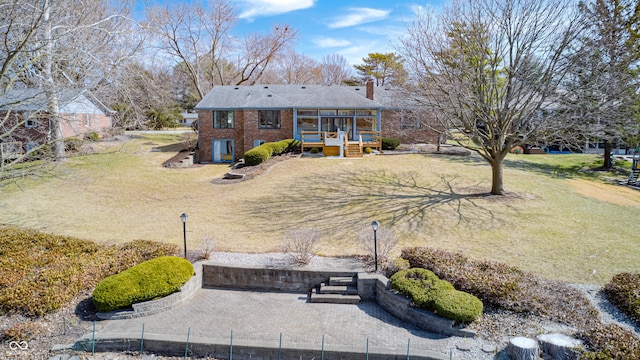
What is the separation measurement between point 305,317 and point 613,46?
1681 centimetres

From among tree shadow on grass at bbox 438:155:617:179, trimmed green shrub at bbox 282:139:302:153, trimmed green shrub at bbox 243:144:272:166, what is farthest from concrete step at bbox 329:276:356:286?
trimmed green shrub at bbox 282:139:302:153

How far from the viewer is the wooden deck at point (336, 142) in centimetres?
2684

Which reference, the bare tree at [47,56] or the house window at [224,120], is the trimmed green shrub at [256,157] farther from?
the bare tree at [47,56]

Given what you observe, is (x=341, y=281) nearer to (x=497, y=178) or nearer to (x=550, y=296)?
(x=550, y=296)

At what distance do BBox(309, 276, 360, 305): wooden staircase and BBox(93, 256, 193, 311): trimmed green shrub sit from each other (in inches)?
131

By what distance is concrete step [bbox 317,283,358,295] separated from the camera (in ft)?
32.9

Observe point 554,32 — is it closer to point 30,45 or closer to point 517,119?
point 517,119

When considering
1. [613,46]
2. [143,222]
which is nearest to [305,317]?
[143,222]

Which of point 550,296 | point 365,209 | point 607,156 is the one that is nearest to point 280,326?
point 550,296

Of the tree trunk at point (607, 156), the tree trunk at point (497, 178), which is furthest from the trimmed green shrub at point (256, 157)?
the tree trunk at point (607, 156)

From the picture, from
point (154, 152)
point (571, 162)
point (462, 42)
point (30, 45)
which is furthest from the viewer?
point (154, 152)

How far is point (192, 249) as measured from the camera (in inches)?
479

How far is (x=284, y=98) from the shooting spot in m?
31.2

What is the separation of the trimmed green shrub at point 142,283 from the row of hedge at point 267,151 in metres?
14.6
